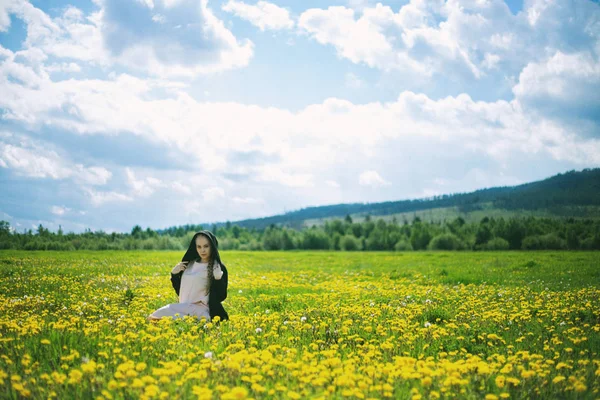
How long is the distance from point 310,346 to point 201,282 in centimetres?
369

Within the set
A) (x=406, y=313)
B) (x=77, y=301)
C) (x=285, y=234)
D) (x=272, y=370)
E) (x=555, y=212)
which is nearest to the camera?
(x=272, y=370)

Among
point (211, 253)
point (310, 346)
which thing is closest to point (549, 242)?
point (211, 253)

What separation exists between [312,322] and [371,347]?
8.33 feet

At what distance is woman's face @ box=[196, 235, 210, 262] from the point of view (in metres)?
9.73

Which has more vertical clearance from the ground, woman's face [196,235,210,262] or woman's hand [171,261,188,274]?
woman's face [196,235,210,262]

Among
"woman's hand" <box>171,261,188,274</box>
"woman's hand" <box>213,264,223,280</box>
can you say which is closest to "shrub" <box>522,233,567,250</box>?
"woman's hand" <box>213,264,223,280</box>

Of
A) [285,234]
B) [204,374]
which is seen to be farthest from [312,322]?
[285,234]

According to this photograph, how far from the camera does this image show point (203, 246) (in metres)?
9.78

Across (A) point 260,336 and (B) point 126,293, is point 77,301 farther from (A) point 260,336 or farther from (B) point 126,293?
(A) point 260,336

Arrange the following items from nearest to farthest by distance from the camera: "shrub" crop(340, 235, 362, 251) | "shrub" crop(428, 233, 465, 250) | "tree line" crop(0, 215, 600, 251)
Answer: "tree line" crop(0, 215, 600, 251) → "shrub" crop(428, 233, 465, 250) → "shrub" crop(340, 235, 362, 251)

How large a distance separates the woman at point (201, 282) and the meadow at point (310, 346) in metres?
0.70

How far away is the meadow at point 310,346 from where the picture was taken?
4684 millimetres

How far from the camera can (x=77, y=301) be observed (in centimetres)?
1044

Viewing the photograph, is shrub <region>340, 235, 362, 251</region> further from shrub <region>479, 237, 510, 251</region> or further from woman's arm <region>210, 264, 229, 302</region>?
woman's arm <region>210, 264, 229, 302</region>
